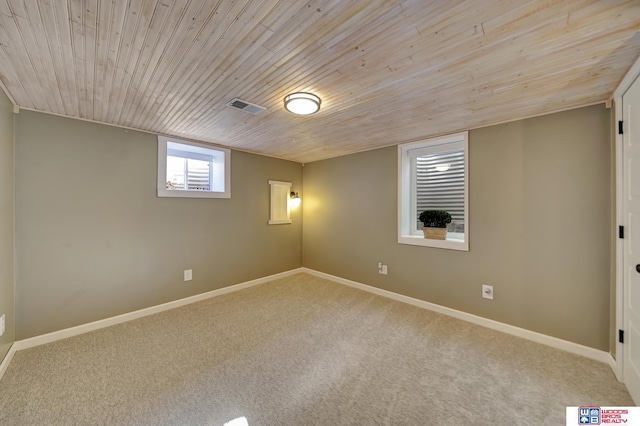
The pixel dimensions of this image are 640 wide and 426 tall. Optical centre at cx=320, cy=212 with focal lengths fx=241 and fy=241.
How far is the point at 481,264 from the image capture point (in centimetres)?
273

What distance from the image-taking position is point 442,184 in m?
3.28

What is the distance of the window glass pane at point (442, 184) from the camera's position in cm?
314

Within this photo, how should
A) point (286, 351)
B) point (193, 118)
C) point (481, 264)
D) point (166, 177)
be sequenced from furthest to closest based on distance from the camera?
point (166, 177)
point (481, 264)
point (193, 118)
point (286, 351)

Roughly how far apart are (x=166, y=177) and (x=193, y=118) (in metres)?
1.08

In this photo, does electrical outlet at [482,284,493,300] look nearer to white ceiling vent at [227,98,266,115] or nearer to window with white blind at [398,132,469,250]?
window with white blind at [398,132,469,250]

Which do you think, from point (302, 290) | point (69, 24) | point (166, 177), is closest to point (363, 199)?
point (302, 290)

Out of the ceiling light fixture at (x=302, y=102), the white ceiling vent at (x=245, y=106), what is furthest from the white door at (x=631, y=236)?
the white ceiling vent at (x=245, y=106)

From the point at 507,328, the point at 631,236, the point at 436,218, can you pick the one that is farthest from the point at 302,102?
the point at 507,328

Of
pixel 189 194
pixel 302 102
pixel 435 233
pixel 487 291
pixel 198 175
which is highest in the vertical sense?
pixel 302 102

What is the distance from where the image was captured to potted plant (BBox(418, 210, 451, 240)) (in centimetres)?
303

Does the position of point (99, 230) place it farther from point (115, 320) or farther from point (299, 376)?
point (299, 376)

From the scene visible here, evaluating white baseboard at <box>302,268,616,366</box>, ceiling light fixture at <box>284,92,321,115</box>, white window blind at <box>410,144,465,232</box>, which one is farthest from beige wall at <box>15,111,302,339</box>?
white window blind at <box>410,144,465,232</box>

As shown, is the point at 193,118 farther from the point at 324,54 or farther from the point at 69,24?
the point at 324,54

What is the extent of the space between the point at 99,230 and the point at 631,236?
4750 mm
